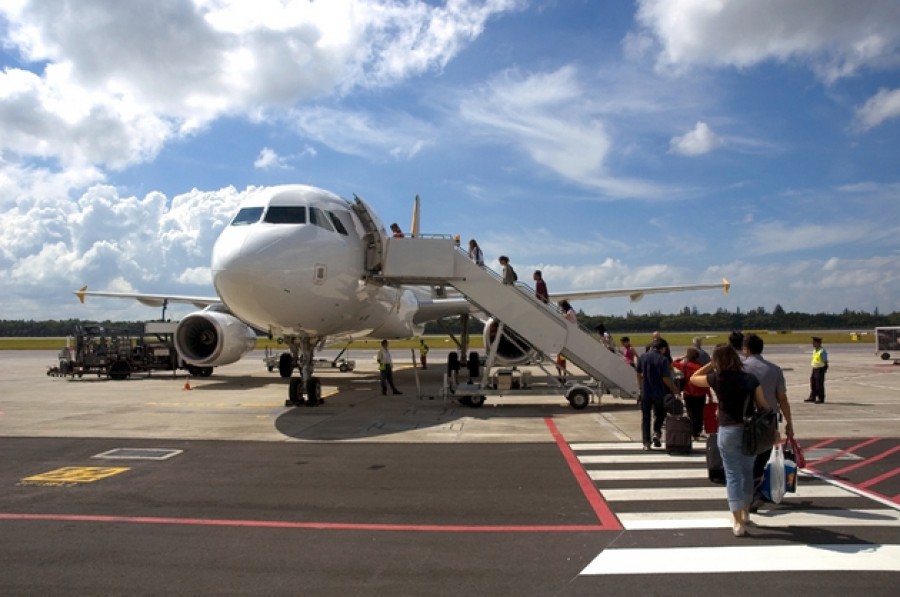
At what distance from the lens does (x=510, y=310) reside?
15.3 m

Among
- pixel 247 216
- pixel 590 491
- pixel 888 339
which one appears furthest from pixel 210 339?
pixel 888 339

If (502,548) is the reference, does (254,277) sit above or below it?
above

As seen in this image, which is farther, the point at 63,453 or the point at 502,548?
the point at 63,453

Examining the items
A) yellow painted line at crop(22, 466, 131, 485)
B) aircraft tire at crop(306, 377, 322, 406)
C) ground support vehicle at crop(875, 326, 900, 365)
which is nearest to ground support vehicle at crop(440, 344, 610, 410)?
aircraft tire at crop(306, 377, 322, 406)

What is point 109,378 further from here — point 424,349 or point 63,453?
point 63,453

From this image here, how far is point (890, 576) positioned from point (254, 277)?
10.4m

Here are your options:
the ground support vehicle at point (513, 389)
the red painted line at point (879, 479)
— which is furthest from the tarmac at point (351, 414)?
the red painted line at point (879, 479)

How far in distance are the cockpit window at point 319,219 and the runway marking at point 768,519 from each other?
9423 millimetres

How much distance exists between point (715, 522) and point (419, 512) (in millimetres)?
2714

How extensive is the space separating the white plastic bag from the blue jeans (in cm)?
48

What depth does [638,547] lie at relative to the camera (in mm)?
5336

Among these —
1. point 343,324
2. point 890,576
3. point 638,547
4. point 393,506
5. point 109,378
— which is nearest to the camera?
point 890,576

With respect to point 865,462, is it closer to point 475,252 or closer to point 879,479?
point 879,479

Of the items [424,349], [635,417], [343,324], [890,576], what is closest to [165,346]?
[424,349]
